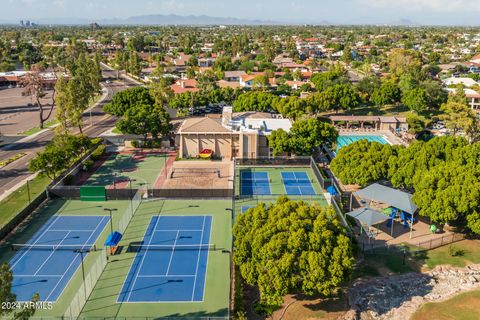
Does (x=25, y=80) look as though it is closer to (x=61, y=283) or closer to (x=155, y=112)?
(x=155, y=112)

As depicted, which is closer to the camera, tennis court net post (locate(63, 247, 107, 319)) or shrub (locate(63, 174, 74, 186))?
tennis court net post (locate(63, 247, 107, 319))

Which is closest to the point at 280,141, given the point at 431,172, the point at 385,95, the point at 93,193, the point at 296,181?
the point at 296,181

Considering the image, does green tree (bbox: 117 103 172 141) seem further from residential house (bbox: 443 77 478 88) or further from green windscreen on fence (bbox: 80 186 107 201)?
residential house (bbox: 443 77 478 88)

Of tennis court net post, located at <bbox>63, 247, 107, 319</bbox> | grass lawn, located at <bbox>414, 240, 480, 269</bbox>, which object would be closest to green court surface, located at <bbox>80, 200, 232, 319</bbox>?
tennis court net post, located at <bbox>63, 247, 107, 319</bbox>

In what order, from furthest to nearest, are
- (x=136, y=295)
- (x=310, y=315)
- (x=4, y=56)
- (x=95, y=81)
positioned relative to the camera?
(x=4, y=56)
(x=95, y=81)
(x=136, y=295)
(x=310, y=315)

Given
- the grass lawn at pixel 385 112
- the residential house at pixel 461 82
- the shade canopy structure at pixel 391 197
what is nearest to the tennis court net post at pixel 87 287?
the shade canopy structure at pixel 391 197

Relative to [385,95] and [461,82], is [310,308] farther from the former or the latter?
[461,82]

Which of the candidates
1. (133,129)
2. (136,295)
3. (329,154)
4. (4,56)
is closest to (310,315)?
(136,295)

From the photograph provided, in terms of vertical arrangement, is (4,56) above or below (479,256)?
above
